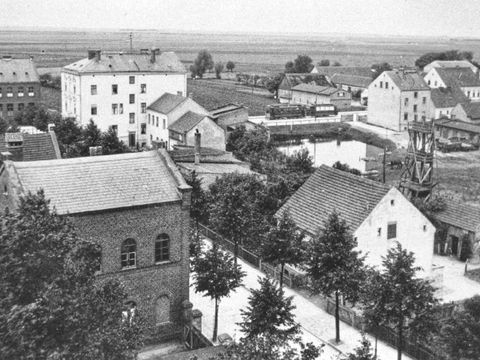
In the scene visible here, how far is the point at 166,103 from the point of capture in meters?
74.8

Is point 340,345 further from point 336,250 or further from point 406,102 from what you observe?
point 406,102

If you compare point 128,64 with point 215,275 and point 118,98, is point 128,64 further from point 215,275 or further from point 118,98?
point 215,275

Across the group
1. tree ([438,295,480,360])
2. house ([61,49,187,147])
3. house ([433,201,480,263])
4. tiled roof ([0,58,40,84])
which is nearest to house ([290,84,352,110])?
house ([61,49,187,147])

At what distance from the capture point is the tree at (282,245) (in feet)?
102

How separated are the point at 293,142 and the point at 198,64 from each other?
80.7 metres

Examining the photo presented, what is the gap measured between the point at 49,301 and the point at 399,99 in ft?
276

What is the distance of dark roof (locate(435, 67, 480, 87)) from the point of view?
114744 millimetres

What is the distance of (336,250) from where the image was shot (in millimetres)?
27641

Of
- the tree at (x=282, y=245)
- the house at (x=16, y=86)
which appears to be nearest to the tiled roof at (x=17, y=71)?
the house at (x=16, y=86)

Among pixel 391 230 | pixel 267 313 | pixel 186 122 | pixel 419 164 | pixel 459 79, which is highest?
pixel 459 79

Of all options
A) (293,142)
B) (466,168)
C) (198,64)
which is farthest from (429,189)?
(198,64)

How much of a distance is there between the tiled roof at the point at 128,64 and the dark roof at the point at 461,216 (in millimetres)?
47375

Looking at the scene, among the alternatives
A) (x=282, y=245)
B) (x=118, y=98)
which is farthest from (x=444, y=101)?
(x=282, y=245)

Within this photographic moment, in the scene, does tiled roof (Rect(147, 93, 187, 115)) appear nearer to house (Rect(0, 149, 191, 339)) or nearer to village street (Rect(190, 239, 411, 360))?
village street (Rect(190, 239, 411, 360))
